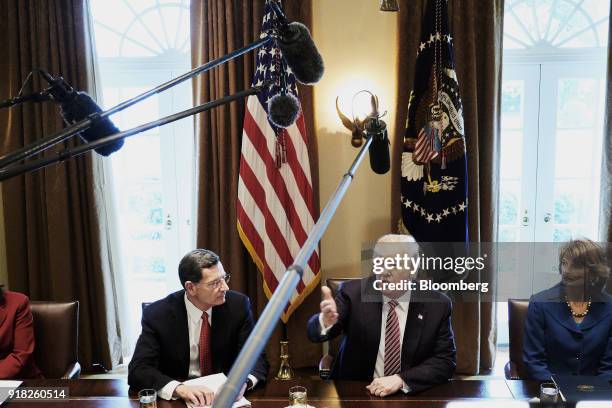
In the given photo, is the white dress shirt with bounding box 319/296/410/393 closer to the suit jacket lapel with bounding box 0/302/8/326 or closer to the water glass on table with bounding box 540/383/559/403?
the water glass on table with bounding box 540/383/559/403

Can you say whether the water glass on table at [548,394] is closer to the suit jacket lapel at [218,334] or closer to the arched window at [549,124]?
the suit jacket lapel at [218,334]

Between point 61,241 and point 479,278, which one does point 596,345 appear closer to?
point 479,278

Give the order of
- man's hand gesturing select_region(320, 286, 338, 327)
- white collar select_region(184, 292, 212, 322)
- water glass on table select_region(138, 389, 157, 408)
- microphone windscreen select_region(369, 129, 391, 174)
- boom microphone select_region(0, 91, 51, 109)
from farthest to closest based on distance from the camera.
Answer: white collar select_region(184, 292, 212, 322), man's hand gesturing select_region(320, 286, 338, 327), water glass on table select_region(138, 389, 157, 408), microphone windscreen select_region(369, 129, 391, 174), boom microphone select_region(0, 91, 51, 109)

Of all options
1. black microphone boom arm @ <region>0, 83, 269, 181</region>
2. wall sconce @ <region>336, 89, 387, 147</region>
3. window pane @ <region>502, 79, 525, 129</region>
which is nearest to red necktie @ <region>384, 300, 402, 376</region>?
wall sconce @ <region>336, 89, 387, 147</region>

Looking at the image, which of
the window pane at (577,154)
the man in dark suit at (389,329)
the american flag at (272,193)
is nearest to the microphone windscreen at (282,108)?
the man in dark suit at (389,329)

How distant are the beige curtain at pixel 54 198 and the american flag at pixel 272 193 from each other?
1.01 meters

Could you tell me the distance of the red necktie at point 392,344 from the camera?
1976 mm

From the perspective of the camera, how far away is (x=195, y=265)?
2.02 metres

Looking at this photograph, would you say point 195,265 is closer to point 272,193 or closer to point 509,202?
point 272,193

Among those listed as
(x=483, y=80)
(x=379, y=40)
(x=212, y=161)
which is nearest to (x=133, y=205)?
(x=212, y=161)

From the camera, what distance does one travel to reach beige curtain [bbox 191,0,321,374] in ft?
9.87

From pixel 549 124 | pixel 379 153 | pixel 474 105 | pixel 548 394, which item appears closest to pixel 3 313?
pixel 379 153

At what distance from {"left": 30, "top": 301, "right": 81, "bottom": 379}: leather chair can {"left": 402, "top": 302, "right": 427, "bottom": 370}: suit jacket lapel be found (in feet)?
4.73

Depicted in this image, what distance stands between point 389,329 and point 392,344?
0.06 metres
